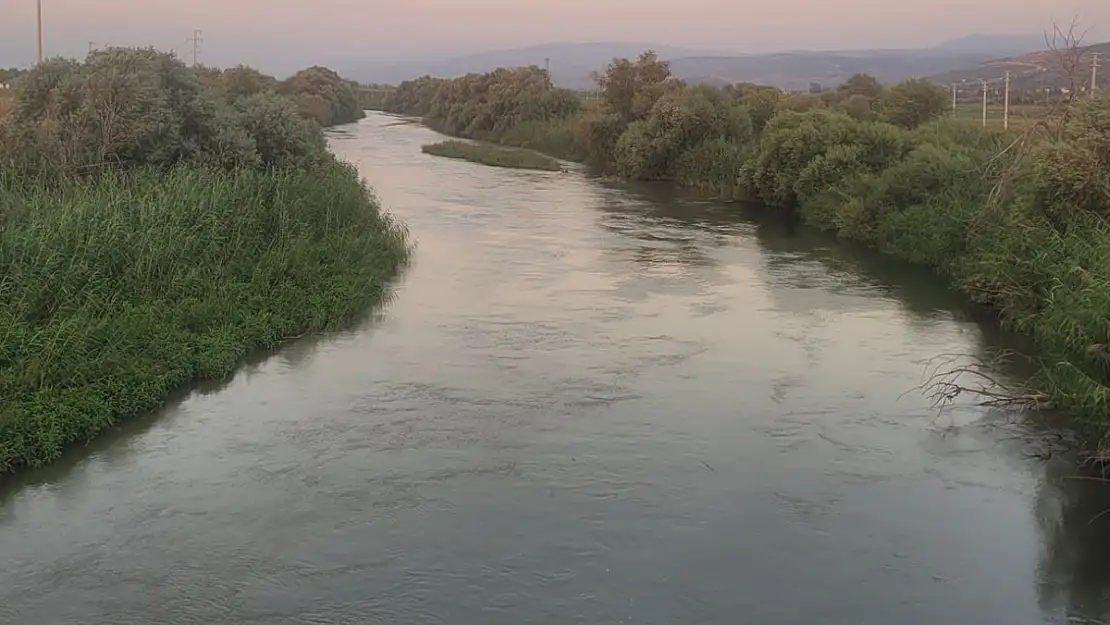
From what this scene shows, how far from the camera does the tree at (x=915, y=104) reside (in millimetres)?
29172

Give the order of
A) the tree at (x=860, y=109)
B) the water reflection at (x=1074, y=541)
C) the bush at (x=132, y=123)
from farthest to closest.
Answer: the tree at (x=860, y=109), the bush at (x=132, y=123), the water reflection at (x=1074, y=541)

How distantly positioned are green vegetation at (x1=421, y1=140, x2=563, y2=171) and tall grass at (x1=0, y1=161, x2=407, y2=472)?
21917 millimetres

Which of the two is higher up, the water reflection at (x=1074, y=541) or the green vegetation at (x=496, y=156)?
the green vegetation at (x=496, y=156)

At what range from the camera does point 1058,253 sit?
1341 cm

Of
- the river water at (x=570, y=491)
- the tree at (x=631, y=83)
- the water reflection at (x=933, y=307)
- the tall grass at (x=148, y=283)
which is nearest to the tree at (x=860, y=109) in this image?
the water reflection at (x=933, y=307)

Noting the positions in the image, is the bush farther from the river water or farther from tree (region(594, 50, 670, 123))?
tree (region(594, 50, 670, 123))

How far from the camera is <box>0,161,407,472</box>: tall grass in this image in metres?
9.77

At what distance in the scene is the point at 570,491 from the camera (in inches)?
352

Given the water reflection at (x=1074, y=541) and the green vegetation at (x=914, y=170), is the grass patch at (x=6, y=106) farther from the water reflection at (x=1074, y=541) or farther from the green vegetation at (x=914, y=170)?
the water reflection at (x=1074, y=541)

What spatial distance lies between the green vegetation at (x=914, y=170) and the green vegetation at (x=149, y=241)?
847cm

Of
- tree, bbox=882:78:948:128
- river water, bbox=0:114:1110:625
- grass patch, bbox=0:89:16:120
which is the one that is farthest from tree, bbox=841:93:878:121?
grass patch, bbox=0:89:16:120

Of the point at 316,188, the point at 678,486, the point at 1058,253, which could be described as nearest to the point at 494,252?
the point at 316,188

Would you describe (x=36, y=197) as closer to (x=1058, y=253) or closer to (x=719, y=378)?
(x=719, y=378)

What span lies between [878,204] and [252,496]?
1651 centimetres
